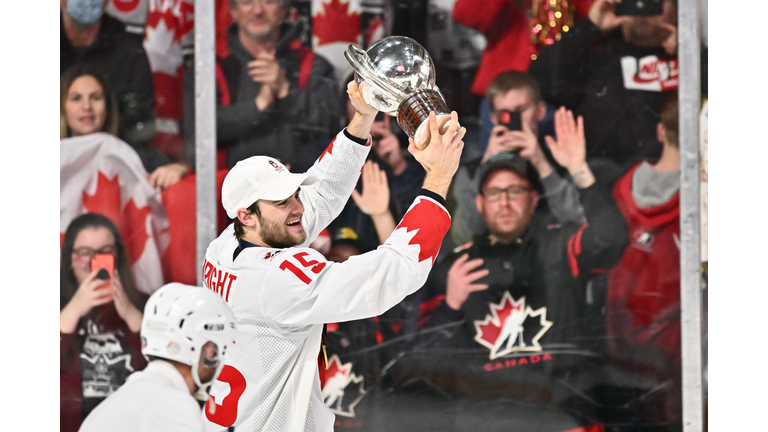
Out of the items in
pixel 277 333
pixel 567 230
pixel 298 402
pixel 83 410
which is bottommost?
pixel 83 410

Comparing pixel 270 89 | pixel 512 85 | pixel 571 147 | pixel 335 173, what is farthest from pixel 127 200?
pixel 571 147

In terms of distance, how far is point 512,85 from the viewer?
14.4 feet

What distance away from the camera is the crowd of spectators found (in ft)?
14.2

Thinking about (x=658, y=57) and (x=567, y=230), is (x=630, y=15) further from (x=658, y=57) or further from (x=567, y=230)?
(x=567, y=230)

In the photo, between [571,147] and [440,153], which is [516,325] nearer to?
[571,147]

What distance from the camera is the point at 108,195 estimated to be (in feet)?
14.9

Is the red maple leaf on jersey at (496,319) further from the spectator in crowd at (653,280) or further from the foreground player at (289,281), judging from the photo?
the foreground player at (289,281)

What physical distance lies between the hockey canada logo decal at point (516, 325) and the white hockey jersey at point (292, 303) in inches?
80.5

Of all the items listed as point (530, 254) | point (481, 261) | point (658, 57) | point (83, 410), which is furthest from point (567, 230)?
point (83, 410)

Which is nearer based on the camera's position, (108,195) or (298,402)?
(298,402)

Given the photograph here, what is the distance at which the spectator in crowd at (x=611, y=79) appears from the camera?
14.2 ft

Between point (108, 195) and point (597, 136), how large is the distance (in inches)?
124

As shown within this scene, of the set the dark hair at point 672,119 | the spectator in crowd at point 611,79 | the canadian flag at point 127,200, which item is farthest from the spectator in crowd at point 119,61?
the dark hair at point 672,119

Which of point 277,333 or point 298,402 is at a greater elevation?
point 277,333
